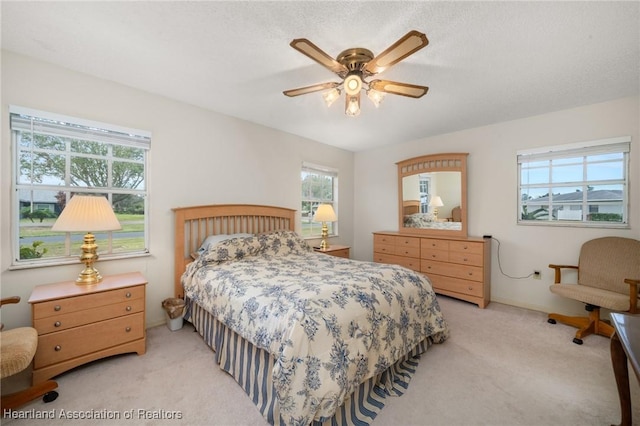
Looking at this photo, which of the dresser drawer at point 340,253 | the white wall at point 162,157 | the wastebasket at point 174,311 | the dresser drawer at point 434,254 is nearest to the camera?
the white wall at point 162,157

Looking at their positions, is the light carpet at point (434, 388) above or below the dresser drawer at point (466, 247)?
below

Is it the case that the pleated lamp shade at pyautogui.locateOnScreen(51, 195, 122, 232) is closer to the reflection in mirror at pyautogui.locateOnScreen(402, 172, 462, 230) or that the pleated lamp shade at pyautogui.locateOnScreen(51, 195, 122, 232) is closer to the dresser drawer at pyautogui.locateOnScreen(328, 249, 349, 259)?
the dresser drawer at pyautogui.locateOnScreen(328, 249, 349, 259)

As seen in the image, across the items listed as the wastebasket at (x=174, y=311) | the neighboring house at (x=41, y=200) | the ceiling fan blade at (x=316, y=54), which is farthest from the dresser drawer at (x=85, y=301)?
the ceiling fan blade at (x=316, y=54)

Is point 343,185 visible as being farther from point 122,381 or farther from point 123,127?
point 122,381

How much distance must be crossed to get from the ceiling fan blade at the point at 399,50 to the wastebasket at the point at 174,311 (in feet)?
9.50

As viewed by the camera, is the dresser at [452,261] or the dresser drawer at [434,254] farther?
the dresser drawer at [434,254]

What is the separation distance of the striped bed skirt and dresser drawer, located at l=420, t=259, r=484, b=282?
159 centimetres

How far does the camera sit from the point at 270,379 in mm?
1644

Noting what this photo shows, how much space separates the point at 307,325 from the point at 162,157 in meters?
2.57

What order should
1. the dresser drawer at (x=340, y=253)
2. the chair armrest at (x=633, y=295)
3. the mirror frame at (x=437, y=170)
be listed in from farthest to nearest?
the dresser drawer at (x=340, y=253), the mirror frame at (x=437, y=170), the chair armrest at (x=633, y=295)

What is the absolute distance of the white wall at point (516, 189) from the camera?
2908 mm

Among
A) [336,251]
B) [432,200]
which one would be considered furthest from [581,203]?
[336,251]

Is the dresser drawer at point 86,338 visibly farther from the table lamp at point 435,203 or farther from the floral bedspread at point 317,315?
the table lamp at point 435,203

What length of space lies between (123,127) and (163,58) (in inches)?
37.1
